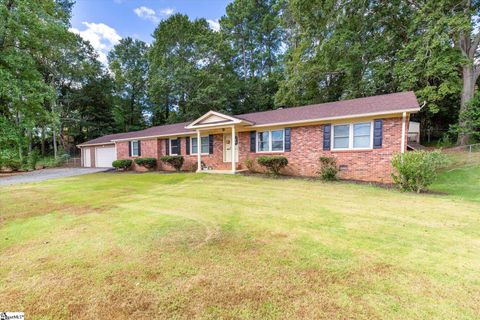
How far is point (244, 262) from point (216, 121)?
10.6 meters

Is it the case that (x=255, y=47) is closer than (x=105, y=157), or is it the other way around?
(x=105, y=157)

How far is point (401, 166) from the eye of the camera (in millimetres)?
7598

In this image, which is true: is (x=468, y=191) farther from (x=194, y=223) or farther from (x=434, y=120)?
(x=434, y=120)

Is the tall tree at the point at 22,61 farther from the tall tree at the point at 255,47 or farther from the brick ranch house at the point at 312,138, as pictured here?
the tall tree at the point at 255,47

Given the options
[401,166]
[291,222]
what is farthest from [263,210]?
[401,166]

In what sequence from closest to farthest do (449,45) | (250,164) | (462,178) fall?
(462,178) → (250,164) → (449,45)

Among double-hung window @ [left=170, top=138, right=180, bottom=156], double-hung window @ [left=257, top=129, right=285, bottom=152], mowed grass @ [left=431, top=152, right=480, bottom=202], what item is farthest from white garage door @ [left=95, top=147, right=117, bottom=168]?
mowed grass @ [left=431, top=152, right=480, bottom=202]

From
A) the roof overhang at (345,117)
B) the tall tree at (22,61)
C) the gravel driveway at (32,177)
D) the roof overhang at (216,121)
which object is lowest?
the gravel driveway at (32,177)

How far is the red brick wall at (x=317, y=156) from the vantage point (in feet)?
30.4

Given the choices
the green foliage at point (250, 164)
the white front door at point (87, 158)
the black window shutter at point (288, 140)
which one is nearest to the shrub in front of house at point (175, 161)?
the green foliage at point (250, 164)

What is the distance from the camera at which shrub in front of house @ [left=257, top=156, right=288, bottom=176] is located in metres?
11.2

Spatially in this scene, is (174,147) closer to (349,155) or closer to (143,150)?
(143,150)

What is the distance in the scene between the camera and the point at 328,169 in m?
9.88

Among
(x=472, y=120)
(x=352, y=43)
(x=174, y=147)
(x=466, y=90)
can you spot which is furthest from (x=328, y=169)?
(x=352, y=43)
